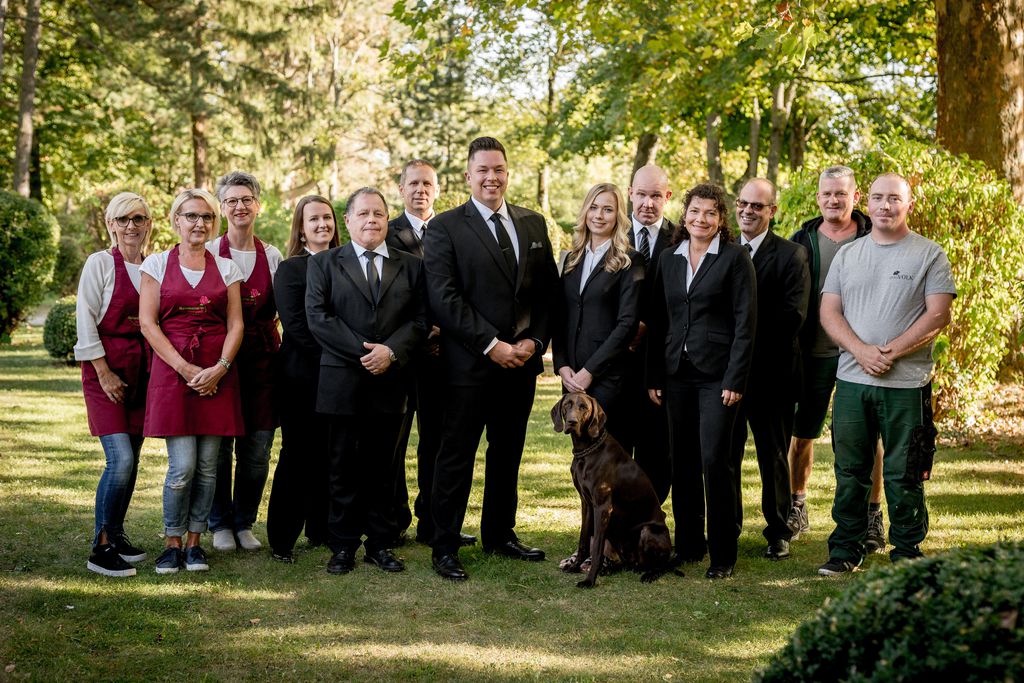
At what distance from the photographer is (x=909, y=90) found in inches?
1033

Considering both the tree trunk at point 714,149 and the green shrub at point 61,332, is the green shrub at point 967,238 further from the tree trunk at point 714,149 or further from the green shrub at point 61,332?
the tree trunk at point 714,149

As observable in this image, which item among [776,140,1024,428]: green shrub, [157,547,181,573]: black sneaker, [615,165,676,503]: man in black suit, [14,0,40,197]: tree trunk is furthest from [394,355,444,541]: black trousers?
[14,0,40,197]: tree trunk

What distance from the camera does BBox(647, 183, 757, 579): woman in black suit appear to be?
5.84 m

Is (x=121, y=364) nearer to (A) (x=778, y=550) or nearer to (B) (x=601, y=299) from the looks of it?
(B) (x=601, y=299)

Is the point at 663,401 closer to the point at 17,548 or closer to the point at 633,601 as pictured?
the point at 633,601

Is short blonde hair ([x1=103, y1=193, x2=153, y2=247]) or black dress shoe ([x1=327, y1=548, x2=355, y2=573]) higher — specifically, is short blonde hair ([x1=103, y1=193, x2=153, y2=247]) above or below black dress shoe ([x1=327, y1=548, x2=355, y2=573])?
above

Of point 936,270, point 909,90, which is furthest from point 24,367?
point 909,90

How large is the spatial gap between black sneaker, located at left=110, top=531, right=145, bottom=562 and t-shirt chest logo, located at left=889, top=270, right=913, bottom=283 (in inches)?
200

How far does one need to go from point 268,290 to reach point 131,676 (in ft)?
9.36

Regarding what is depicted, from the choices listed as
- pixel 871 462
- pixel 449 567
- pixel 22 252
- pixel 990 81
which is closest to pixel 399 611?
pixel 449 567

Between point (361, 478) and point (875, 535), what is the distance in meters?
3.50

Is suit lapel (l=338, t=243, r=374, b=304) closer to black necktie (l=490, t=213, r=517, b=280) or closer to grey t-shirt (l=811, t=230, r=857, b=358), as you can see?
black necktie (l=490, t=213, r=517, b=280)

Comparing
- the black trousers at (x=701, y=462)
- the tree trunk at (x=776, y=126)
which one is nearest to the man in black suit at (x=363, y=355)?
the black trousers at (x=701, y=462)

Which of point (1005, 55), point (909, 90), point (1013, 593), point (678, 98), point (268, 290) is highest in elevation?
point (909, 90)
